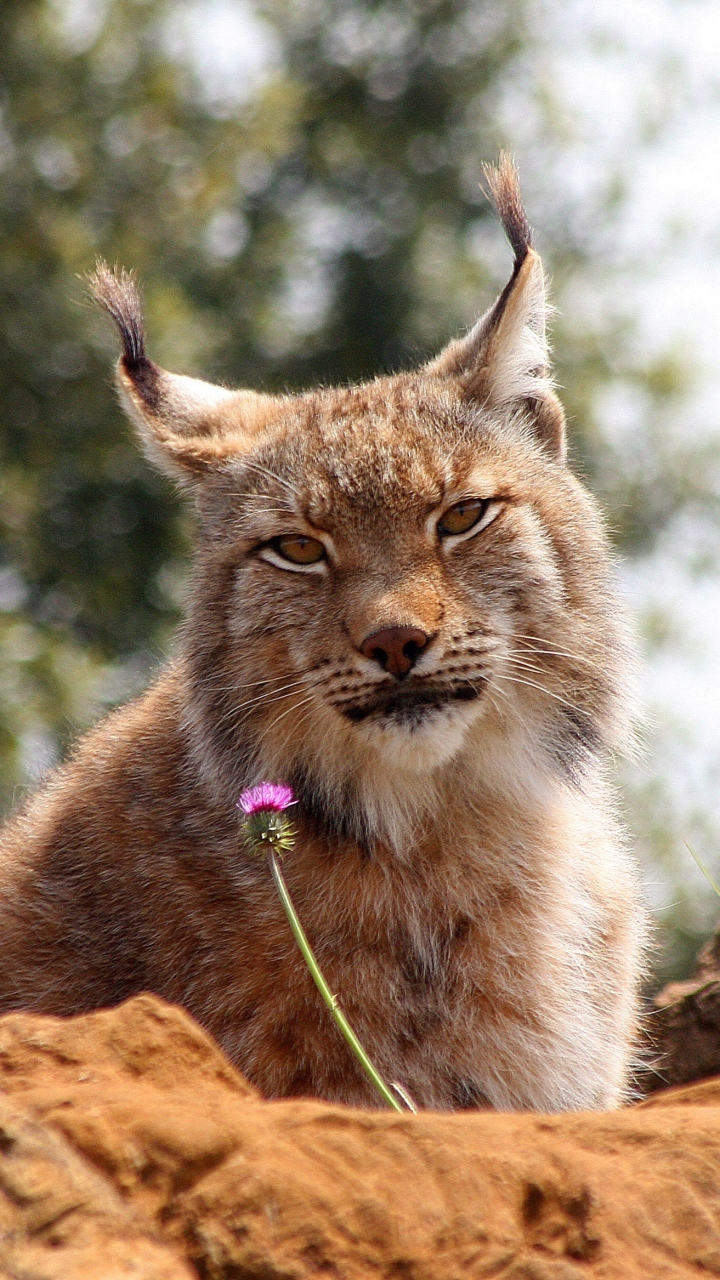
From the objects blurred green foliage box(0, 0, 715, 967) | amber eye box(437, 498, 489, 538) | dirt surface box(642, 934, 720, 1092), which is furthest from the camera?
blurred green foliage box(0, 0, 715, 967)

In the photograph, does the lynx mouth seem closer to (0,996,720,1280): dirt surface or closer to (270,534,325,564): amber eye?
(270,534,325,564): amber eye

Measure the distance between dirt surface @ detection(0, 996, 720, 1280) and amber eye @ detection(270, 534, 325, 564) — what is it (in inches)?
94.1

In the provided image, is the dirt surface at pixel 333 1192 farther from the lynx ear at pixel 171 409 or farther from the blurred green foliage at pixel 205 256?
the blurred green foliage at pixel 205 256

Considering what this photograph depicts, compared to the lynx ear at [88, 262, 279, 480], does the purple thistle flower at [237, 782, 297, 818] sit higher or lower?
lower

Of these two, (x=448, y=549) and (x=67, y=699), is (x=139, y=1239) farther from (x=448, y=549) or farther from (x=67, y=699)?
(x=67, y=699)

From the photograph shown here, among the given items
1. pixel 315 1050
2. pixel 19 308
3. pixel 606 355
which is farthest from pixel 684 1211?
pixel 606 355

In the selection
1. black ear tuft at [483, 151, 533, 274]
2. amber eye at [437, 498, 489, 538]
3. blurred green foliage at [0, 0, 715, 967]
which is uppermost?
blurred green foliage at [0, 0, 715, 967]

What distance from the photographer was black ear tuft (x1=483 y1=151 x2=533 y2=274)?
5.30 meters

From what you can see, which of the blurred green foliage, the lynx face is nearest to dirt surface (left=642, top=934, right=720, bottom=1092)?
the lynx face

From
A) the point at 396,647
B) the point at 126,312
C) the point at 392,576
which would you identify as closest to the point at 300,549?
the point at 392,576

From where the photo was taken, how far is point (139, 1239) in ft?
7.37

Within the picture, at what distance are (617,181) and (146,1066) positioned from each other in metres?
19.1

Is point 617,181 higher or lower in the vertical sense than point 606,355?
higher

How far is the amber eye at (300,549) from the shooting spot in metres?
4.90
